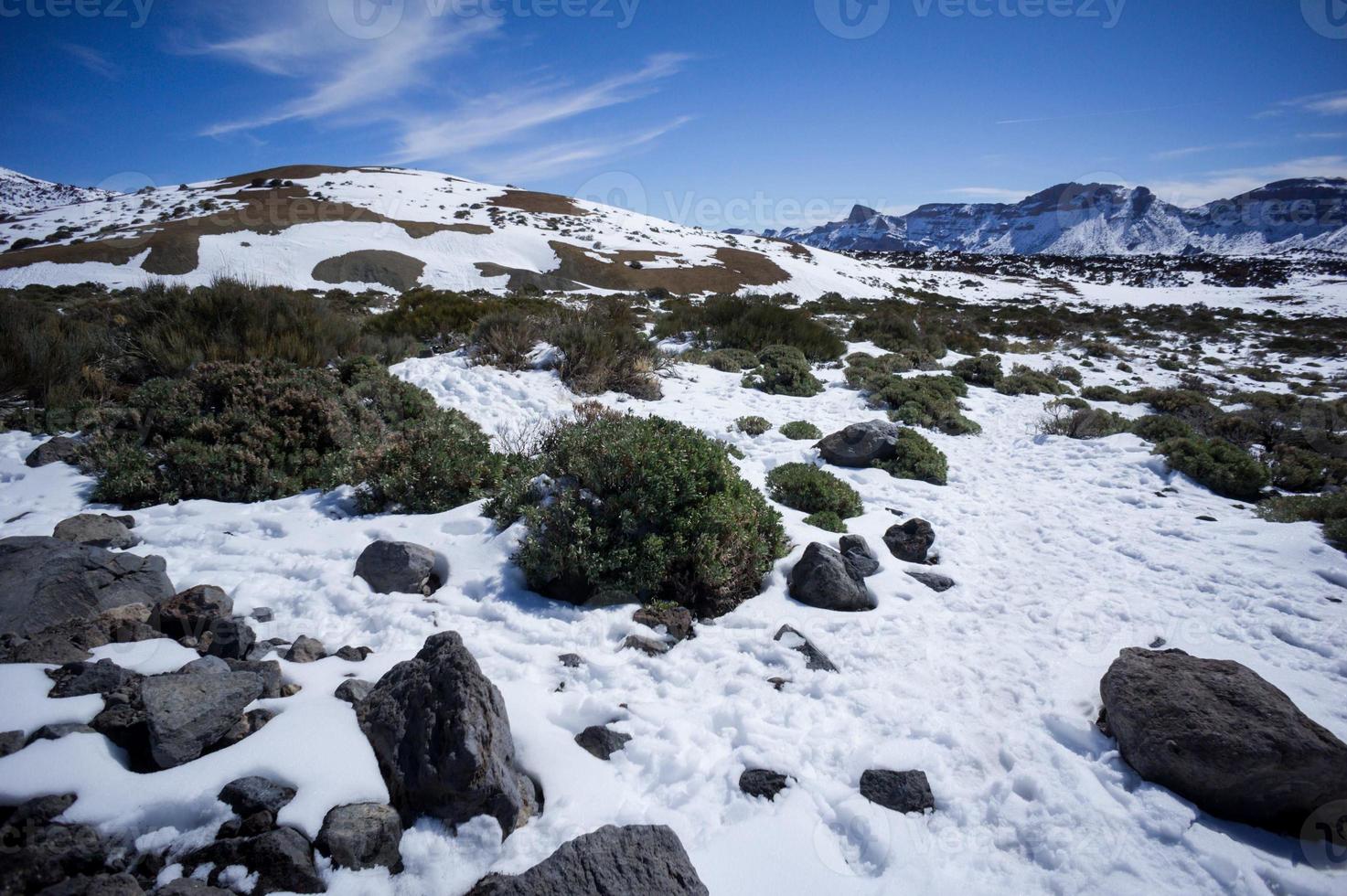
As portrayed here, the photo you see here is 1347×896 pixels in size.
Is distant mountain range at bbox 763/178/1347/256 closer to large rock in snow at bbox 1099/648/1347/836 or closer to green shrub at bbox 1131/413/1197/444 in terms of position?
green shrub at bbox 1131/413/1197/444

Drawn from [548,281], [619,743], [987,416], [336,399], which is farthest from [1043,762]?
[548,281]

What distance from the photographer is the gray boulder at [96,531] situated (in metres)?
4.32

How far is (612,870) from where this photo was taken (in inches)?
89.0

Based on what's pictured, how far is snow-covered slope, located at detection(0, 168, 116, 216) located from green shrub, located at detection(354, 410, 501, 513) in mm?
96231

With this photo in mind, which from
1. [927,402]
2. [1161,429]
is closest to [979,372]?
[927,402]

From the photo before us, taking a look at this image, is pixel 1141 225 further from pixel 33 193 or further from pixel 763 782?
pixel 33 193

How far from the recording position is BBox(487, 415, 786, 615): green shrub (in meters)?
4.34

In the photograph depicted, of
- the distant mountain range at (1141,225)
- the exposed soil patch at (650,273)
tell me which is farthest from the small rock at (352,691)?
the distant mountain range at (1141,225)

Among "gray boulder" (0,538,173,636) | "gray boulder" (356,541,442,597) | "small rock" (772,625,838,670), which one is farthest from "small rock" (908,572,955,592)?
"gray boulder" (0,538,173,636)

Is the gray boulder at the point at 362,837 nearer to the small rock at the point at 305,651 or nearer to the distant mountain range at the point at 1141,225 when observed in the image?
the small rock at the point at 305,651

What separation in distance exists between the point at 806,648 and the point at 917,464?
466 cm

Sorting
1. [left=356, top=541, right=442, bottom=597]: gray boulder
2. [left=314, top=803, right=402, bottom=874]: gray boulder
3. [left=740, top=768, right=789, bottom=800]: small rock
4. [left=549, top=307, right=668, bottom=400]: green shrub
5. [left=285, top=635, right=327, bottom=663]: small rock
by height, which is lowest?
[left=740, top=768, right=789, bottom=800]: small rock

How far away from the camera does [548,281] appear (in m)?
31.2

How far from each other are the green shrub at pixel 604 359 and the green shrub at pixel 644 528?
517 centimetres
